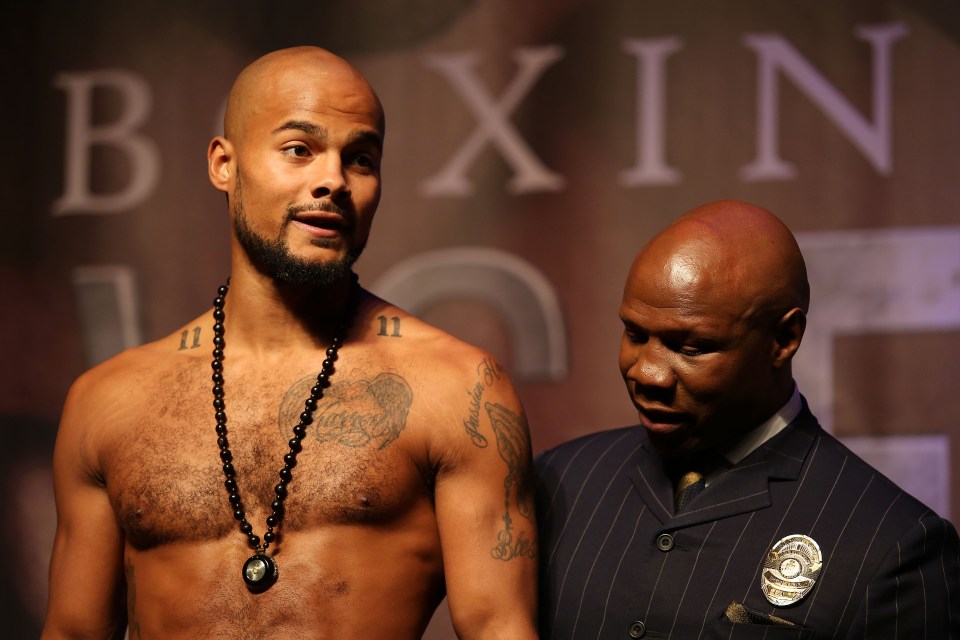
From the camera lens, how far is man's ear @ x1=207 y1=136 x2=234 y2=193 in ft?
9.04

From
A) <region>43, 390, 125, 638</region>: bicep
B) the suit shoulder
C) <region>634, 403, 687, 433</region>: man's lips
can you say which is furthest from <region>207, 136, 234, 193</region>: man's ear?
<region>634, 403, 687, 433</region>: man's lips

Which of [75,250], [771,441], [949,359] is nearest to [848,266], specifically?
[949,359]

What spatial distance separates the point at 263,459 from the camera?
2592mm

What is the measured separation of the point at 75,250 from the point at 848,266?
7.49 feet

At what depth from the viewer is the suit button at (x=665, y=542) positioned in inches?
96.7

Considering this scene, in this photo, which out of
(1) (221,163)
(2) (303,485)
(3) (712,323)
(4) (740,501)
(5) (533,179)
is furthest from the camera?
(5) (533,179)

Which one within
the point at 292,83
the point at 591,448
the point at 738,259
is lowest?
the point at 591,448

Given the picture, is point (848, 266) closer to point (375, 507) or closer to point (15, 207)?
point (375, 507)

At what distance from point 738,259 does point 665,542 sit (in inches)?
20.1

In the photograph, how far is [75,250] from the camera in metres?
4.33

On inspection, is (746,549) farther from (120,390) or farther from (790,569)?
(120,390)

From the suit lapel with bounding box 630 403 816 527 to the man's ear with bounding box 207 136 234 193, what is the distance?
3.41 ft

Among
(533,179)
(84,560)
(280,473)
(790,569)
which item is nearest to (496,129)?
(533,179)

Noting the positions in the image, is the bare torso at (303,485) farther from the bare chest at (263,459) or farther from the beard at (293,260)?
the beard at (293,260)
